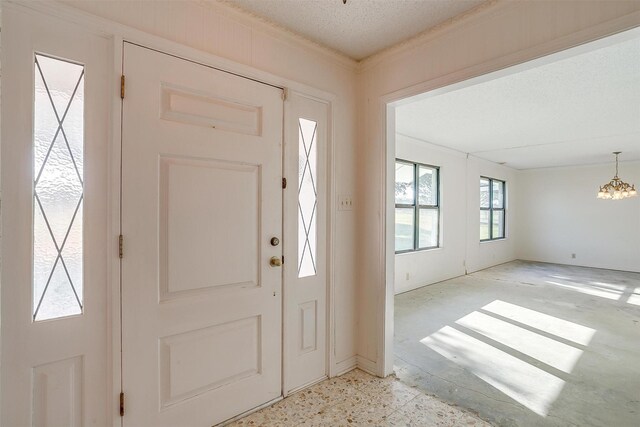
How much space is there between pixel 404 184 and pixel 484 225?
11.4ft

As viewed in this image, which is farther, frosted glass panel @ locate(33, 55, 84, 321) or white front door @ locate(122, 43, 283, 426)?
white front door @ locate(122, 43, 283, 426)

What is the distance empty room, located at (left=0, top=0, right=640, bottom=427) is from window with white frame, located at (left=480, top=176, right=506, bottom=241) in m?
4.03

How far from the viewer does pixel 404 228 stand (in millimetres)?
5215

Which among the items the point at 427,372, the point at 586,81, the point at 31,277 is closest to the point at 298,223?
the point at 31,277

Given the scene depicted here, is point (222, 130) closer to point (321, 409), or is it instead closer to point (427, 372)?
point (321, 409)

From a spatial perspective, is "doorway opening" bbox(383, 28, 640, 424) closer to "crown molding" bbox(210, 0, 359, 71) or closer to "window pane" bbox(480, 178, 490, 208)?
"window pane" bbox(480, 178, 490, 208)

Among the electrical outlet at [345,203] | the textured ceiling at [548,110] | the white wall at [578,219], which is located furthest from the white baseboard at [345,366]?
the white wall at [578,219]

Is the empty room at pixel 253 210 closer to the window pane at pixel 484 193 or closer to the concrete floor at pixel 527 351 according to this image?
the concrete floor at pixel 527 351

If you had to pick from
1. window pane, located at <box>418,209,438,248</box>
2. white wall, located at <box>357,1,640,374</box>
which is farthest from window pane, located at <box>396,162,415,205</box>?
white wall, located at <box>357,1,640,374</box>

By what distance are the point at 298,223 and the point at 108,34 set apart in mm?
1477

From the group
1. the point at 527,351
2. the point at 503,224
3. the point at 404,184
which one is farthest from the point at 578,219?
the point at 527,351

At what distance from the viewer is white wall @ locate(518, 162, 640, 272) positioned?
698 cm

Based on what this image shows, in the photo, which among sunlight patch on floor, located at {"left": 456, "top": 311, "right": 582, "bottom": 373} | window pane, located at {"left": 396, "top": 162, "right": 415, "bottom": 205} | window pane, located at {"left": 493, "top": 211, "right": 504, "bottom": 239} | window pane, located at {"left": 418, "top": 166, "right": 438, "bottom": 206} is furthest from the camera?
window pane, located at {"left": 493, "top": 211, "right": 504, "bottom": 239}

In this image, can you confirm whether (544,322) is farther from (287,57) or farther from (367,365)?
(287,57)
